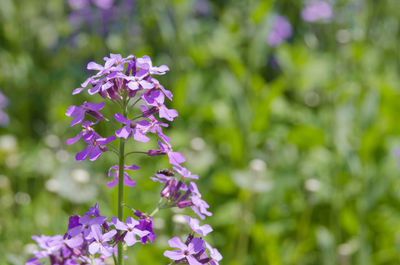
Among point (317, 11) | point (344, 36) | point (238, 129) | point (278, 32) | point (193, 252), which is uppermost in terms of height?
point (278, 32)

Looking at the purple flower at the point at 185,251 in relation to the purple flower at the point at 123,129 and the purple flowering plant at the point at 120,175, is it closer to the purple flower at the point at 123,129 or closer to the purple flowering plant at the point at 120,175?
the purple flowering plant at the point at 120,175

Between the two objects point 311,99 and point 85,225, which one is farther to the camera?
point 311,99

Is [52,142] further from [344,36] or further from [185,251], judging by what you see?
[185,251]

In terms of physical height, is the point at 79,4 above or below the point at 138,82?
above

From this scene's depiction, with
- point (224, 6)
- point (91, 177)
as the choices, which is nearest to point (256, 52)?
point (91, 177)

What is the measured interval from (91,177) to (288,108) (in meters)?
1.59

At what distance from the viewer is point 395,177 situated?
11.1 feet

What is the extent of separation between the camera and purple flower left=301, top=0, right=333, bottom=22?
348 cm

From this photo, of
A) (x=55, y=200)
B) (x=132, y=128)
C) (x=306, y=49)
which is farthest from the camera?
(x=306, y=49)

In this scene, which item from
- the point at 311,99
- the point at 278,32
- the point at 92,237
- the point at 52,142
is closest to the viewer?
the point at 92,237

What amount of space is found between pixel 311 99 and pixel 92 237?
336cm

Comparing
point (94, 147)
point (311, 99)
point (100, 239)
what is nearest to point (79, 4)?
point (311, 99)

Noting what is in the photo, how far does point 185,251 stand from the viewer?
1133mm

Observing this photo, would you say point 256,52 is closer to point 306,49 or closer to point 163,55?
point 163,55
